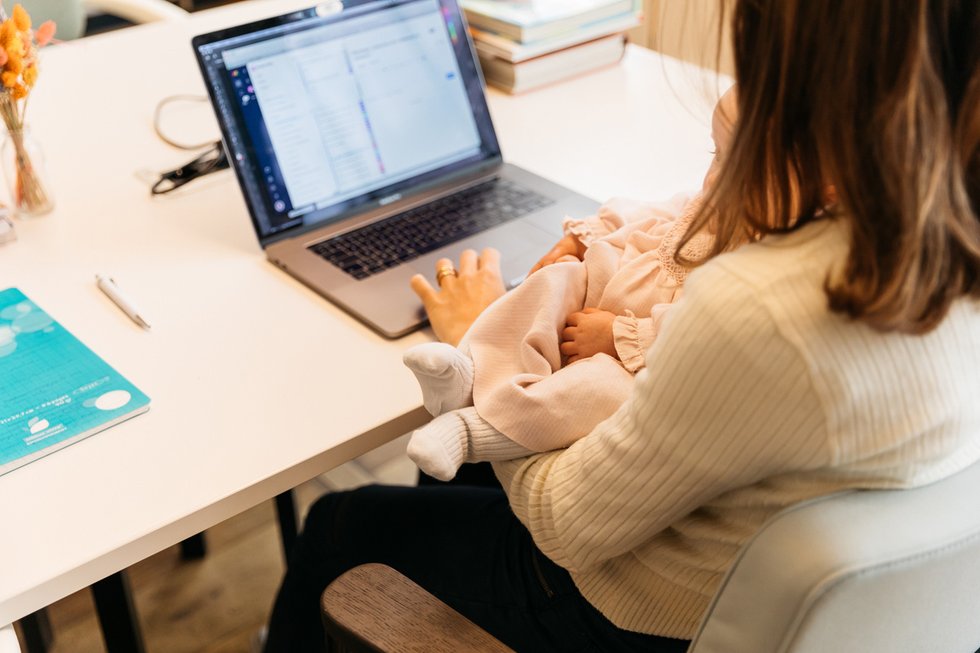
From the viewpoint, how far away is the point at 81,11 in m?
2.21

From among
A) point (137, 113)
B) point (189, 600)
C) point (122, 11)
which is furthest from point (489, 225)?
point (122, 11)

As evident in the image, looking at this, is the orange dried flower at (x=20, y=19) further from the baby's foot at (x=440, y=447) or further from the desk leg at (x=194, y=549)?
the desk leg at (x=194, y=549)

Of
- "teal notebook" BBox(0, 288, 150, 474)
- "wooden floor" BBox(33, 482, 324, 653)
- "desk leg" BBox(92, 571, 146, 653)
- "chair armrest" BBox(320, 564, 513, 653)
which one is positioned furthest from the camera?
"wooden floor" BBox(33, 482, 324, 653)

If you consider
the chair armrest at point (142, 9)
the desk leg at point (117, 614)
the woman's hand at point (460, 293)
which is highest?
the chair armrest at point (142, 9)

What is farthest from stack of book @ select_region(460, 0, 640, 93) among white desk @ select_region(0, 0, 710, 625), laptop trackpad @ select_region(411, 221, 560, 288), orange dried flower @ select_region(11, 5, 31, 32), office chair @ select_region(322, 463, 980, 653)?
office chair @ select_region(322, 463, 980, 653)

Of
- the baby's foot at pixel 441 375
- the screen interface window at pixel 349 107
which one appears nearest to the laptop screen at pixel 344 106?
the screen interface window at pixel 349 107

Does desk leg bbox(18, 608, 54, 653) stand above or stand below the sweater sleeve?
below

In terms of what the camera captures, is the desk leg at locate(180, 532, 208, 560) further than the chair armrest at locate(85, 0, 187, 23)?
No

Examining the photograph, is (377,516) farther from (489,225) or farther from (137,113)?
(137,113)

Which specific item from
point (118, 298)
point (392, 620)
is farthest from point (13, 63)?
point (392, 620)

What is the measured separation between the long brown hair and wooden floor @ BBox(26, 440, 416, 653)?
1387 mm

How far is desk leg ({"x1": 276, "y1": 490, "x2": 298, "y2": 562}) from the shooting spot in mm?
1575

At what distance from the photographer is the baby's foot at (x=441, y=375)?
87cm

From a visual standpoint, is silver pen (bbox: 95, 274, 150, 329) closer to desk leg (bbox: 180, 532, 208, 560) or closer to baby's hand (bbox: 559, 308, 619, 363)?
baby's hand (bbox: 559, 308, 619, 363)
